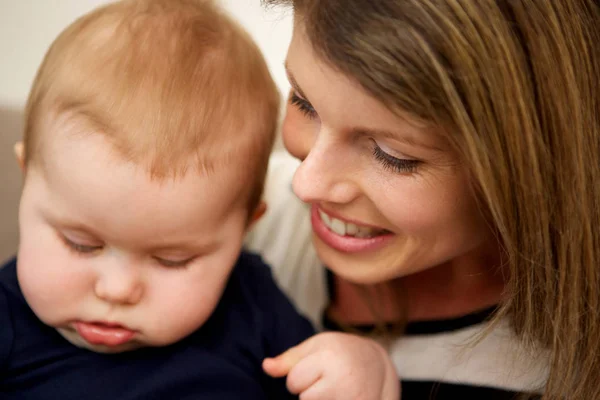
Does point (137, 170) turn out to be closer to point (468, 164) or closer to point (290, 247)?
point (468, 164)

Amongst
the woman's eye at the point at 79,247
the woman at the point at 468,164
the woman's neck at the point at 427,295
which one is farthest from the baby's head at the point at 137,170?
the woman's neck at the point at 427,295

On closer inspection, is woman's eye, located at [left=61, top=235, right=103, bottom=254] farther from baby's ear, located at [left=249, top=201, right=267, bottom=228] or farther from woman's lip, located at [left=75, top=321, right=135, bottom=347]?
baby's ear, located at [left=249, top=201, right=267, bottom=228]

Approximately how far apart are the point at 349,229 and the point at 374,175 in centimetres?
15

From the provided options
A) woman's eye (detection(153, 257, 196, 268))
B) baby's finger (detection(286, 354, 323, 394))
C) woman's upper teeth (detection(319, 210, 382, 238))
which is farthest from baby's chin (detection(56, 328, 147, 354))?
woman's upper teeth (detection(319, 210, 382, 238))

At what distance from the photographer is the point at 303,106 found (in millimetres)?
948

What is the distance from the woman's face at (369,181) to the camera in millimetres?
778

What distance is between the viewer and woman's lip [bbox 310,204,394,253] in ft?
3.16

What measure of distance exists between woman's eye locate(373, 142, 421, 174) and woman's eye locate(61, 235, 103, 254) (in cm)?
41

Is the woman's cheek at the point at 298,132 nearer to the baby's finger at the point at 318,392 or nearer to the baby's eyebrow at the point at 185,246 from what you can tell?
the baby's eyebrow at the point at 185,246

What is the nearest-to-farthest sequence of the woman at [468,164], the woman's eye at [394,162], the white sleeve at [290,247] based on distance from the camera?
the woman at [468,164]
the woman's eye at [394,162]
the white sleeve at [290,247]

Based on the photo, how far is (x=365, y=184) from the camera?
2.83ft

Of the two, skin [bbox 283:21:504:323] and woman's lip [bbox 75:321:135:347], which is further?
woman's lip [bbox 75:321:135:347]

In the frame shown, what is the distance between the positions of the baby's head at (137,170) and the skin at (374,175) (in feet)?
0.39

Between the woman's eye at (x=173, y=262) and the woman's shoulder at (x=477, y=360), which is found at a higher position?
the woman's eye at (x=173, y=262)
